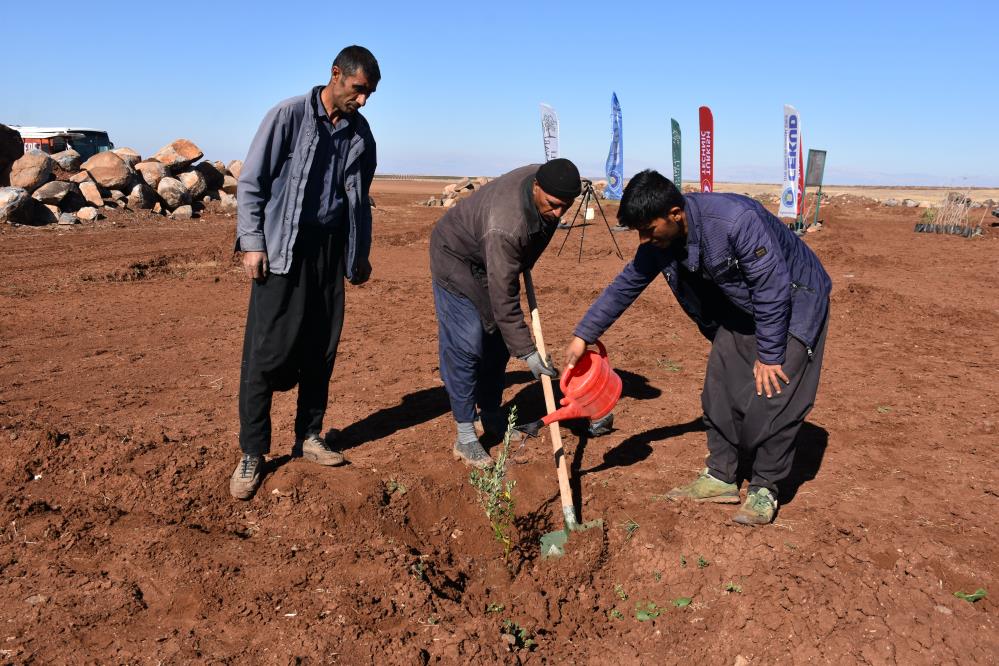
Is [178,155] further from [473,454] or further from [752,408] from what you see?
[752,408]

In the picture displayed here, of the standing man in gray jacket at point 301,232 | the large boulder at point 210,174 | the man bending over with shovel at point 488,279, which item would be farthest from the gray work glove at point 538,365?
the large boulder at point 210,174

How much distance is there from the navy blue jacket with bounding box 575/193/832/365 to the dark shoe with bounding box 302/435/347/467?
5.10 feet

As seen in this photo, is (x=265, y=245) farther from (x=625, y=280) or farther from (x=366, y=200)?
(x=625, y=280)

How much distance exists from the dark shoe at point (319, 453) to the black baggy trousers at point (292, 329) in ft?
1.07

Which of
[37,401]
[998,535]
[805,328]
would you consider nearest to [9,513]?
[37,401]

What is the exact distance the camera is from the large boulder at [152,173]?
19.1 m

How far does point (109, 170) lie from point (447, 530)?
1665 cm

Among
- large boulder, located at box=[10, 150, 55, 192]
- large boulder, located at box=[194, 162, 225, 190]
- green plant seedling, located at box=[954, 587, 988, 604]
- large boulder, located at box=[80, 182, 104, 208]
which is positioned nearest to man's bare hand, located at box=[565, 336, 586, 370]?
green plant seedling, located at box=[954, 587, 988, 604]

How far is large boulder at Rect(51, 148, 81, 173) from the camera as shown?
17.8m

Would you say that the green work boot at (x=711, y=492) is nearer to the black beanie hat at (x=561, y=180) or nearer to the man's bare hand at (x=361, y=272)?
the black beanie hat at (x=561, y=180)

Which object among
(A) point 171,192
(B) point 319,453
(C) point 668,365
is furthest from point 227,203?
(B) point 319,453

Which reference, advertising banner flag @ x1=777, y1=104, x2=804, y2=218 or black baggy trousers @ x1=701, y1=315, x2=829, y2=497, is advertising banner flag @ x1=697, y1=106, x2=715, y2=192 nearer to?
advertising banner flag @ x1=777, y1=104, x2=804, y2=218

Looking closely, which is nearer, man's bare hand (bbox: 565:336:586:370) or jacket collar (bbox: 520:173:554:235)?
jacket collar (bbox: 520:173:554:235)

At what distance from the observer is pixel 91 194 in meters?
17.0
